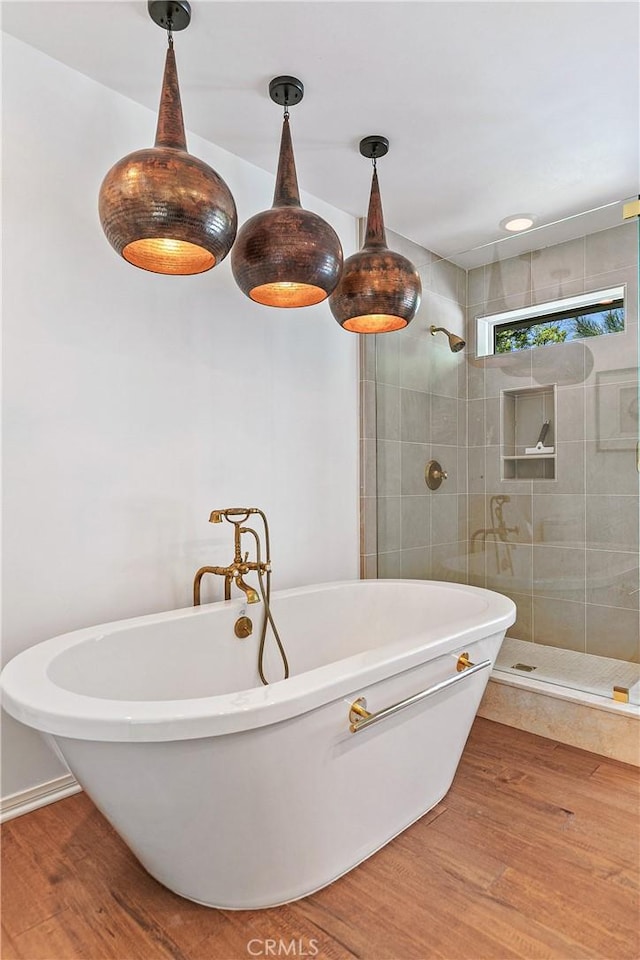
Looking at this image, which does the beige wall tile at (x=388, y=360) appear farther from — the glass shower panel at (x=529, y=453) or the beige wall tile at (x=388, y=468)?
the beige wall tile at (x=388, y=468)

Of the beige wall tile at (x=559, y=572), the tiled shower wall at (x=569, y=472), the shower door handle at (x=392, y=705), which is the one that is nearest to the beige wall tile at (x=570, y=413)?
the tiled shower wall at (x=569, y=472)

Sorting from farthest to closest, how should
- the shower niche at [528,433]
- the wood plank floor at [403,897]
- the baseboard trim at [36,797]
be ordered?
the shower niche at [528,433]
the baseboard trim at [36,797]
the wood plank floor at [403,897]

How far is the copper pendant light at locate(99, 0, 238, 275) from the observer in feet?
4.71

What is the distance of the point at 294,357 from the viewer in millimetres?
2822

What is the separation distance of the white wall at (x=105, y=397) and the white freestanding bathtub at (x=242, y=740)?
31cm

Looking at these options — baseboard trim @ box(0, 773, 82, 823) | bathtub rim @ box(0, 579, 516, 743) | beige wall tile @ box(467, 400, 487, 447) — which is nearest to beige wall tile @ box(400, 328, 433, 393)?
beige wall tile @ box(467, 400, 487, 447)

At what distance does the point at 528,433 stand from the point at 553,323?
543 millimetres

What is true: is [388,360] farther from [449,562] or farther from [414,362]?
[449,562]

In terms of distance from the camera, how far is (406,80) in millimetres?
2086

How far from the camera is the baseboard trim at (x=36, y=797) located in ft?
6.04

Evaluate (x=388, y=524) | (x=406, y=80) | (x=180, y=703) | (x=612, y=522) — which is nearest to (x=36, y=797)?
(x=180, y=703)

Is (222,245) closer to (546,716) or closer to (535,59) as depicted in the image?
(535,59)

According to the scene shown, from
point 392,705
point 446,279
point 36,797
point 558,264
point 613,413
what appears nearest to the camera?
point 392,705

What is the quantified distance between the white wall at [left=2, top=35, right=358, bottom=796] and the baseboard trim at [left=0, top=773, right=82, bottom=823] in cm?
3
